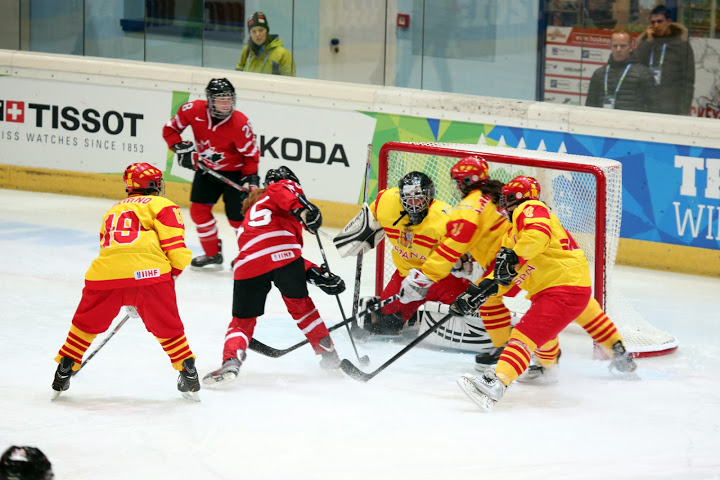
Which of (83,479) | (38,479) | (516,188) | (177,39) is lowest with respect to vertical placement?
(83,479)

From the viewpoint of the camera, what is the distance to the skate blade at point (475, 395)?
4234mm

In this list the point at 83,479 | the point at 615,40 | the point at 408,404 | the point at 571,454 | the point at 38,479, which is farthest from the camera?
the point at 615,40

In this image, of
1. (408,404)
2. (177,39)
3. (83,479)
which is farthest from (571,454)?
(177,39)

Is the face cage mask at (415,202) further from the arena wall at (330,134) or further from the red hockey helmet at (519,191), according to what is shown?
the arena wall at (330,134)

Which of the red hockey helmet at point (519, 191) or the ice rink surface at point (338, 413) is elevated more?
the red hockey helmet at point (519, 191)

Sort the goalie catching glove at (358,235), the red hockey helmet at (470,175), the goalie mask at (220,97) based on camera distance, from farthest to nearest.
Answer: the goalie mask at (220,97)
the goalie catching glove at (358,235)
the red hockey helmet at (470,175)

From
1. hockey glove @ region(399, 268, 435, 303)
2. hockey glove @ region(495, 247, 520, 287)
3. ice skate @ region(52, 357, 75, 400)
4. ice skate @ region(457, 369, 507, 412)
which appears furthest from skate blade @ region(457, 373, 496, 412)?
ice skate @ region(52, 357, 75, 400)

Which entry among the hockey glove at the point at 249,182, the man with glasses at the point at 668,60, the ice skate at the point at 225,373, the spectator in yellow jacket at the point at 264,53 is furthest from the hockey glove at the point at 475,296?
the spectator in yellow jacket at the point at 264,53

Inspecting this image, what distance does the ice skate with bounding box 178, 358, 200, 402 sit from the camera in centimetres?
418

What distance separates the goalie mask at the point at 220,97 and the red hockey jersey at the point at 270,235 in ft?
5.76

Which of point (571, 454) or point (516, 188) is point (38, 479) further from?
point (516, 188)

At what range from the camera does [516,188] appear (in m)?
4.42

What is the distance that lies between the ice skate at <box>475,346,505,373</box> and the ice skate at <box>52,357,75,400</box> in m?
1.73

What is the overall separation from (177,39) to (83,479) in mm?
5452
